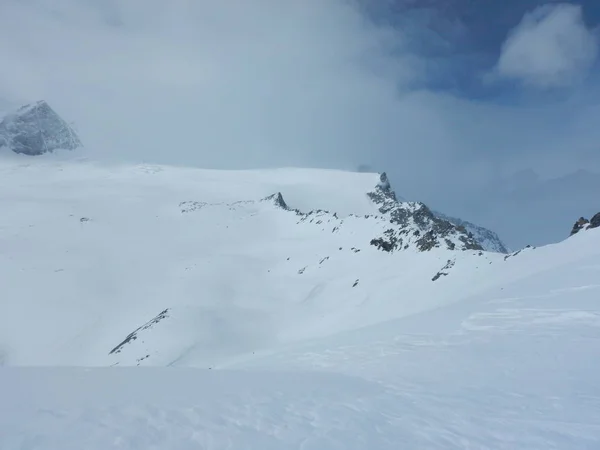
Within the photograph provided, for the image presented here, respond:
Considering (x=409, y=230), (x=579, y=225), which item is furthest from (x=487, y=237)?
(x=579, y=225)

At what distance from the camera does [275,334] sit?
30.5 meters

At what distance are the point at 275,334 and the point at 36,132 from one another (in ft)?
565

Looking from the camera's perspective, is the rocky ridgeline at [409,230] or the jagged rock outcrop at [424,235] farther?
the rocky ridgeline at [409,230]

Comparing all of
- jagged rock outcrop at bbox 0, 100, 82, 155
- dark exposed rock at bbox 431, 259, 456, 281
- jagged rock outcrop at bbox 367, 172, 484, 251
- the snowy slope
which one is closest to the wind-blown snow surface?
the snowy slope

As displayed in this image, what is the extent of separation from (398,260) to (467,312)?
65.7 feet

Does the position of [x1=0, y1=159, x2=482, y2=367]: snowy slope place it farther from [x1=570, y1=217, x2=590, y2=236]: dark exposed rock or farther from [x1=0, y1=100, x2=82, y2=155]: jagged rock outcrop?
[x1=0, y1=100, x2=82, y2=155]: jagged rock outcrop

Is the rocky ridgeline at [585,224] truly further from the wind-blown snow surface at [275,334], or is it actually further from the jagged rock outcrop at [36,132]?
the jagged rock outcrop at [36,132]

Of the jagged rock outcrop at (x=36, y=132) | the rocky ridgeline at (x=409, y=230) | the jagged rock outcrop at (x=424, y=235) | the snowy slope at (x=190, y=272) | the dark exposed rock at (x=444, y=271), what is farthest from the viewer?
the jagged rock outcrop at (x=36, y=132)

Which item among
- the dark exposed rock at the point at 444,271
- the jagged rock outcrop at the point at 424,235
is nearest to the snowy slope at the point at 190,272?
the jagged rock outcrop at the point at 424,235

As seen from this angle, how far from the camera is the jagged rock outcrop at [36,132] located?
151875 millimetres

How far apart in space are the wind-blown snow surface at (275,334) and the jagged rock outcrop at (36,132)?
286ft

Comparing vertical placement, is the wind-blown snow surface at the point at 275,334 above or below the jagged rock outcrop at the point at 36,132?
below

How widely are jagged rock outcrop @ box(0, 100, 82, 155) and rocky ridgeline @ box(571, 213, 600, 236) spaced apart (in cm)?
17581

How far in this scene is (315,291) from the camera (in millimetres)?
38375
